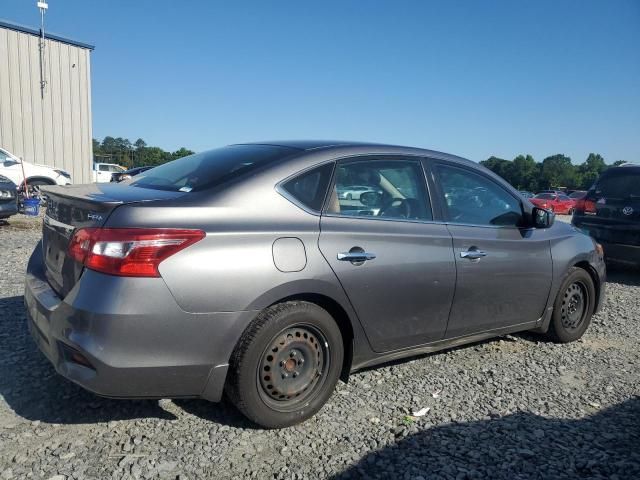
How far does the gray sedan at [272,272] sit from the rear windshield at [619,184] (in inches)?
177

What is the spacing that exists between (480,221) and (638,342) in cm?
227

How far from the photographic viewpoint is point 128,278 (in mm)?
2414

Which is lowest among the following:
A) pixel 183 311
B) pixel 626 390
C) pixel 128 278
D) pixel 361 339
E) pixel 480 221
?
pixel 626 390

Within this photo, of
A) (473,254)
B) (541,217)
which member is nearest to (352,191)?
(473,254)

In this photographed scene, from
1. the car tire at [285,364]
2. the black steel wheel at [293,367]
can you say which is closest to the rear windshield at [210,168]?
the car tire at [285,364]

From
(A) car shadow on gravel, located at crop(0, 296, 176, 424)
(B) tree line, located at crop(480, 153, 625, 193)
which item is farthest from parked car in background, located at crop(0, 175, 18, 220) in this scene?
(B) tree line, located at crop(480, 153, 625, 193)

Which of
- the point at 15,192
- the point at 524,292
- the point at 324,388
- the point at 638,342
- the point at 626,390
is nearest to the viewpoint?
the point at 324,388

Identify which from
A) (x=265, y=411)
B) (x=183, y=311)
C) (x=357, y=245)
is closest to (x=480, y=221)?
(x=357, y=245)

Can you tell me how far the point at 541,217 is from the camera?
13.8 feet

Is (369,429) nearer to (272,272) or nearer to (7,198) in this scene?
(272,272)

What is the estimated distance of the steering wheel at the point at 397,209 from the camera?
11.1ft

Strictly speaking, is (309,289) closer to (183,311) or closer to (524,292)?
(183,311)

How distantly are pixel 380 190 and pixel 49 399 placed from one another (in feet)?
7.86

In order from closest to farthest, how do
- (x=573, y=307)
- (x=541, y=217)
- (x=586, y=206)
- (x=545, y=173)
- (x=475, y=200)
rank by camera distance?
1. (x=475, y=200)
2. (x=541, y=217)
3. (x=573, y=307)
4. (x=586, y=206)
5. (x=545, y=173)
